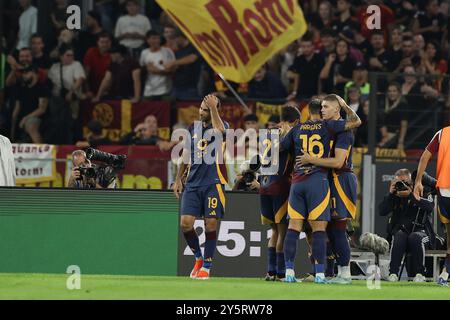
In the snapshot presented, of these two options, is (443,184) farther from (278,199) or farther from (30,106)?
(30,106)

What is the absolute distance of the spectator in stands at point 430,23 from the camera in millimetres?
25703

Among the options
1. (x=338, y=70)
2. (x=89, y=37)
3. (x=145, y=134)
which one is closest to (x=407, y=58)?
(x=338, y=70)

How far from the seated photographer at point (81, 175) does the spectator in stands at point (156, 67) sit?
18.7ft

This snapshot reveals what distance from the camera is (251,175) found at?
18.4 meters

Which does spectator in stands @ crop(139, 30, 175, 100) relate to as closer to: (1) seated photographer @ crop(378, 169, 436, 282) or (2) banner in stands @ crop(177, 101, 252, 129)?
(2) banner in stands @ crop(177, 101, 252, 129)

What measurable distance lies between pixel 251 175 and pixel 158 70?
6891 millimetres

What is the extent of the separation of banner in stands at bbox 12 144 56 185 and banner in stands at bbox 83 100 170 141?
75.4 inches

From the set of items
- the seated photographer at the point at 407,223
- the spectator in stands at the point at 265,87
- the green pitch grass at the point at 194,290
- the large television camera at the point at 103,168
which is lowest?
the green pitch grass at the point at 194,290

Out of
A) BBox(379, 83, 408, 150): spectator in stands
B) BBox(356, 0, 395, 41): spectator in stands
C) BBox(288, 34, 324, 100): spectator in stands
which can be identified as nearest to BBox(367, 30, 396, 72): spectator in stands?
BBox(356, 0, 395, 41): spectator in stands

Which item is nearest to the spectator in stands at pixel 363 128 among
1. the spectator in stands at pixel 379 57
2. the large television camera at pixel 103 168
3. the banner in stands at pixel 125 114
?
the spectator in stands at pixel 379 57

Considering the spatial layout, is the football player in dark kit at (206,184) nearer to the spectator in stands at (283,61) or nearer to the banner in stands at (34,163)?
the banner in stands at (34,163)

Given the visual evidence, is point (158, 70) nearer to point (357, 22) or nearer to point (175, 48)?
point (175, 48)

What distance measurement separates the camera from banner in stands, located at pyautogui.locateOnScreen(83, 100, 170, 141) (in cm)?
2350
